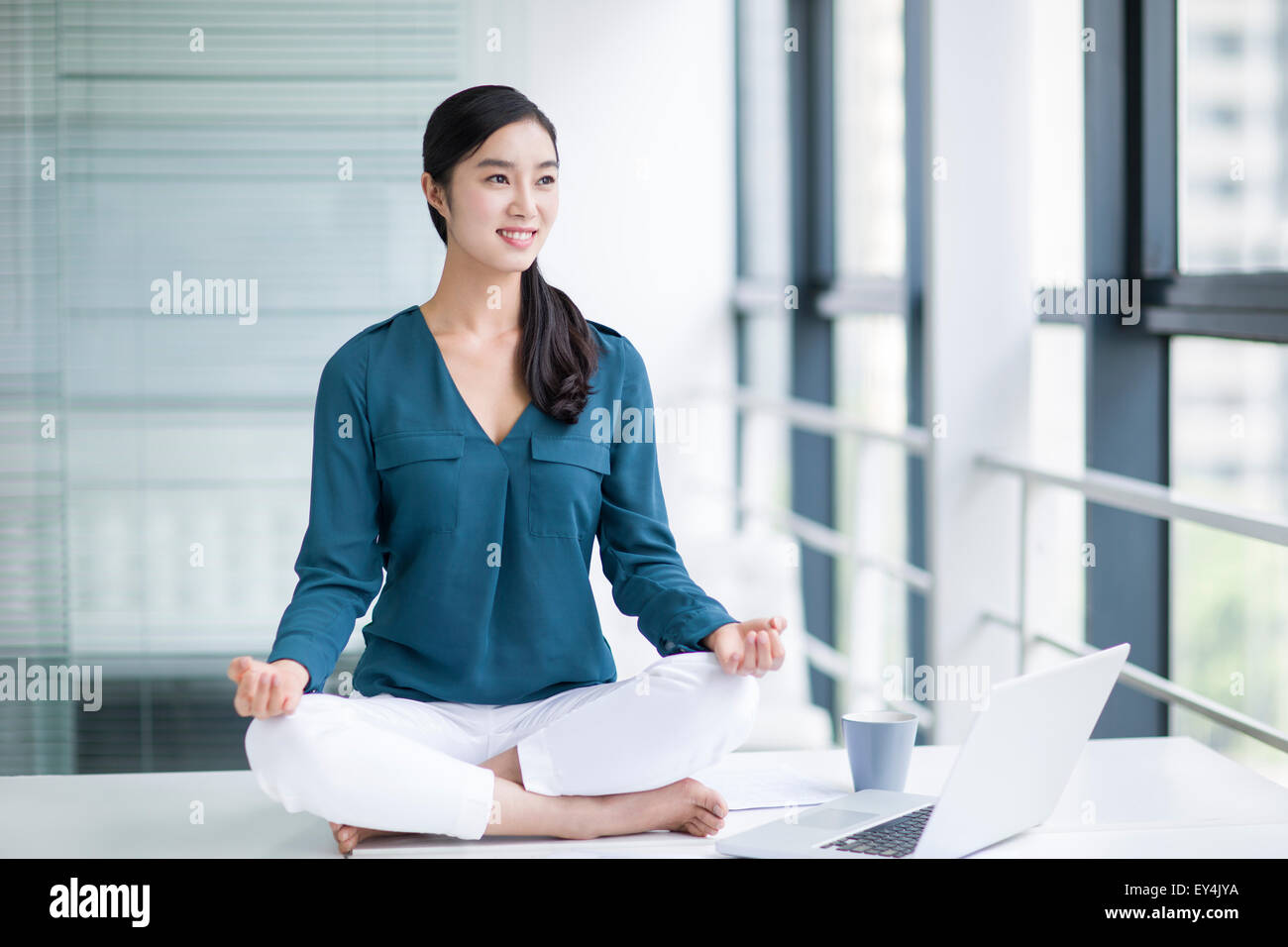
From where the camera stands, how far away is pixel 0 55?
7.50 ft

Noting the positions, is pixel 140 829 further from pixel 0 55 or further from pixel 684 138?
pixel 684 138

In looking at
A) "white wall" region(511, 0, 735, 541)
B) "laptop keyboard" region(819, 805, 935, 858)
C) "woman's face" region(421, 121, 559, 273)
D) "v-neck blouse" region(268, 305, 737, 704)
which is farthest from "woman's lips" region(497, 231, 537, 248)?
"white wall" region(511, 0, 735, 541)

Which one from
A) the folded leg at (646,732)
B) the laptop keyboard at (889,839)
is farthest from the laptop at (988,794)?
the folded leg at (646,732)

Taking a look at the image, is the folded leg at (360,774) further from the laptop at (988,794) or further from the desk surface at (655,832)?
the laptop at (988,794)

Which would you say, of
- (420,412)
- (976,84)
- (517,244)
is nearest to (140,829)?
(420,412)

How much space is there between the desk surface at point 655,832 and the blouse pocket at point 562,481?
35 centimetres

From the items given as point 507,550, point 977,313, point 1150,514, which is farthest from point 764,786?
point 977,313

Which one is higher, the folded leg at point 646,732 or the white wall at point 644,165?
the white wall at point 644,165

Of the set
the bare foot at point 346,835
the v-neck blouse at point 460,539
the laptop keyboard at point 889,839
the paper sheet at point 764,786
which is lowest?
the paper sheet at point 764,786

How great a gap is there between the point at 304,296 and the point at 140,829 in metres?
1.16

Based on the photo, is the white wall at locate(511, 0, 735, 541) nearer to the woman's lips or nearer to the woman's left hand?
the woman's lips

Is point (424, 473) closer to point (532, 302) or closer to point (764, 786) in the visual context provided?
point (532, 302)

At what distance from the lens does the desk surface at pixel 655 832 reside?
1340mm

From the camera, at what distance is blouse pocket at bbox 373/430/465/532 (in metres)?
1.45
